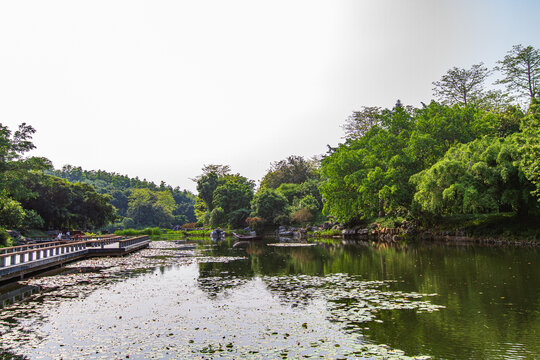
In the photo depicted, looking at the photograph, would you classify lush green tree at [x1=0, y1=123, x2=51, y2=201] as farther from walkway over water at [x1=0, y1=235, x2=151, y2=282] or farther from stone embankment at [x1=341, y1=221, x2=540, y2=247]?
stone embankment at [x1=341, y1=221, x2=540, y2=247]

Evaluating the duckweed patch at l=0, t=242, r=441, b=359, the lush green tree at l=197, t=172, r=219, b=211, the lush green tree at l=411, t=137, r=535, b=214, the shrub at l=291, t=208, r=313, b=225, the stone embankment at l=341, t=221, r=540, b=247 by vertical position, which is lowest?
the duckweed patch at l=0, t=242, r=441, b=359

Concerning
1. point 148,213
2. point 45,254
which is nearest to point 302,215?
point 45,254

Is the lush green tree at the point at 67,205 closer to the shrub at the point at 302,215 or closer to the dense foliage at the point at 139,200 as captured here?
the dense foliage at the point at 139,200

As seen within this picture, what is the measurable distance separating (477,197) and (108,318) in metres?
29.7

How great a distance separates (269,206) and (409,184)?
3827cm

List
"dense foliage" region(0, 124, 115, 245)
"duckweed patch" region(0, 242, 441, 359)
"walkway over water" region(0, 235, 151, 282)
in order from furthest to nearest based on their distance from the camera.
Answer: "dense foliage" region(0, 124, 115, 245), "walkway over water" region(0, 235, 151, 282), "duckweed patch" region(0, 242, 441, 359)

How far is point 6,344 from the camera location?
879 cm

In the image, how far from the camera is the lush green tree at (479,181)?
29.8m

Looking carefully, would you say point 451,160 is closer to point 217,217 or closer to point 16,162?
point 16,162

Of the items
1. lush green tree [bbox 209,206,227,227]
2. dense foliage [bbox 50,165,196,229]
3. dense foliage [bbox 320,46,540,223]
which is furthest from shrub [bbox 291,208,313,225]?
dense foliage [bbox 50,165,196,229]

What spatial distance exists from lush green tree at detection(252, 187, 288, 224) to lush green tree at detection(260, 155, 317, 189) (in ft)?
65.8

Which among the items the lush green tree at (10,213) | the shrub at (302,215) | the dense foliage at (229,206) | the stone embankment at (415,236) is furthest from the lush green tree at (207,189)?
the lush green tree at (10,213)

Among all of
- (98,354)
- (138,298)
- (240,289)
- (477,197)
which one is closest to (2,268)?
(138,298)

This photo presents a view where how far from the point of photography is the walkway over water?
63.8ft
